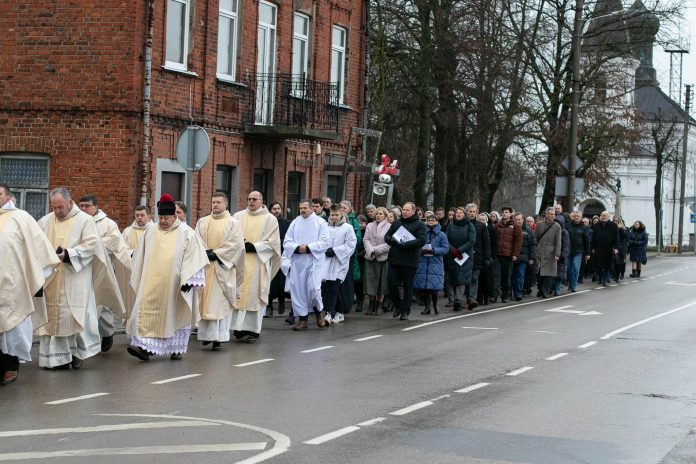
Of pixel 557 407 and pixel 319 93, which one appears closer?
pixel 557 407

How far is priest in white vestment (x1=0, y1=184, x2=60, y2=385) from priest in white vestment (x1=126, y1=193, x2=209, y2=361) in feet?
5.32

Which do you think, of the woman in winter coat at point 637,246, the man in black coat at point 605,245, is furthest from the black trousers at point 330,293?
the woman in winter coat at point 637,246

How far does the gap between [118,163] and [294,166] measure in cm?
741

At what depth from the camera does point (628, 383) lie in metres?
13.4

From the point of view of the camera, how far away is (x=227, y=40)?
2755cm

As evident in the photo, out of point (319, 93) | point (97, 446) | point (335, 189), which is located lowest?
point (97, 446)

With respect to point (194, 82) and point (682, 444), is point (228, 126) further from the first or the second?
point (682, 444)

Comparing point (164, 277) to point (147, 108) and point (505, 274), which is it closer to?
point (147, 108)

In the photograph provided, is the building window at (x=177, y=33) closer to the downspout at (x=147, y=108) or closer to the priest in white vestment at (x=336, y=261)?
the downspout at (x=147, y=108)

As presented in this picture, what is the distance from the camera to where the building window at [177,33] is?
25.2 m

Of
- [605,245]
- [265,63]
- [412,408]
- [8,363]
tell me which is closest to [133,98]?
[265,63]

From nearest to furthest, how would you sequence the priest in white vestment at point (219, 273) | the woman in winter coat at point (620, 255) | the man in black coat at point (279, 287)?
the priest in white vestment at point (219, 273)
the man in black coat at point (279, 287)
the woman in winter coat at point (620, 255)

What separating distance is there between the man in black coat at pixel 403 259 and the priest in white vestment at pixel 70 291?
7.69 meters

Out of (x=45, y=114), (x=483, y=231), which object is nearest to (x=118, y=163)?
(x=45, y=114)
